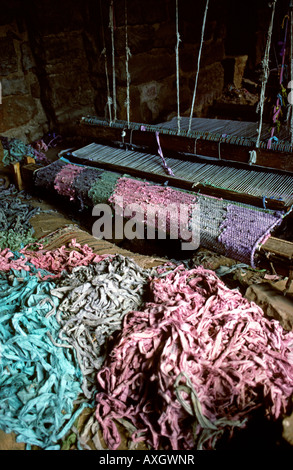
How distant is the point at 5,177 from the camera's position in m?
4.13

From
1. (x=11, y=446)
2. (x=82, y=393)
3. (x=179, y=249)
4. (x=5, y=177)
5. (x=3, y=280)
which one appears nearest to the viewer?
(x=11, y=446)

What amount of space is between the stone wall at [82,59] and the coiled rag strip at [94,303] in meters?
3.08

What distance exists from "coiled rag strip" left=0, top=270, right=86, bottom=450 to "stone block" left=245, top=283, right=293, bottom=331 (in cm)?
135

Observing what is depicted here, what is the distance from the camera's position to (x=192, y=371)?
1.78m

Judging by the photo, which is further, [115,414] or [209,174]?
[209,174]

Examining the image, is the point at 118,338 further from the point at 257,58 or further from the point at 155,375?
the point at 257,58

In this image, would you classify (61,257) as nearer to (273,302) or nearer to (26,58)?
(273,302)

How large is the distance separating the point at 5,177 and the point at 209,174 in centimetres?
271

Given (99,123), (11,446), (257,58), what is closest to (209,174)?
(99,123)

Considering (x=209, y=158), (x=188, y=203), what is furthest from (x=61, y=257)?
(x=209, y=158)

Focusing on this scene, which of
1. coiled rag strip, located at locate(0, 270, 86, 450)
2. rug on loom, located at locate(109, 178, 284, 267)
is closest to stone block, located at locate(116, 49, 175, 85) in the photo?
rug on loom, located at locate(109, 178, 284, 267)

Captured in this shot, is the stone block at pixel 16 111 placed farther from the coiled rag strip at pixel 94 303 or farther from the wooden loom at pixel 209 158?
the coiled rag strip at pixel 94 303

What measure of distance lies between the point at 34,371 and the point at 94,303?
56 cm
